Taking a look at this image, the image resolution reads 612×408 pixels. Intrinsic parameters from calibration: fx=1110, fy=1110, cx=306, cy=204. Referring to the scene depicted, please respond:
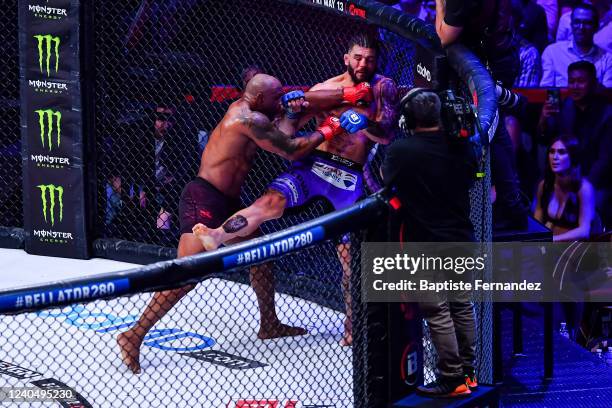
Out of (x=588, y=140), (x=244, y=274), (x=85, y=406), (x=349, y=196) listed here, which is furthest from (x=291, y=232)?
(x=588, y=140)

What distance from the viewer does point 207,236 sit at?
5199 mm

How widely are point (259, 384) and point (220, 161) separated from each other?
1370 millimetres

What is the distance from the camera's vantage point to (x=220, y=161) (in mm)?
5344

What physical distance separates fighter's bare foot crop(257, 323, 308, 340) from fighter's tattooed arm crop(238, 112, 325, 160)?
31.3 inches

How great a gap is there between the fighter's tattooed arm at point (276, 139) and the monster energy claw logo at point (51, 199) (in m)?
1.90

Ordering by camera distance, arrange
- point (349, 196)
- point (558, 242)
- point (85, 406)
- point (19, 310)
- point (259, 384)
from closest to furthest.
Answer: point (19, 310) < point (85, 406) < point (259, 384) < point (349, 196) < point (558, 242)

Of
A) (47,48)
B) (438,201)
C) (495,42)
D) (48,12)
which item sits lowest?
(438,201)

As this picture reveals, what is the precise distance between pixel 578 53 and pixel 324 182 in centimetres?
279

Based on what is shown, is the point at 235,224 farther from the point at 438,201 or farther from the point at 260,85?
the point at 438,201

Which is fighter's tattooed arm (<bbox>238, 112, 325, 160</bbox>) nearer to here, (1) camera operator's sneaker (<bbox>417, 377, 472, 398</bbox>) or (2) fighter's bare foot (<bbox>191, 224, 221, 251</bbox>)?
(2) fighter's bare foot (<bbox>191, 224, 221, 251</bbox>)

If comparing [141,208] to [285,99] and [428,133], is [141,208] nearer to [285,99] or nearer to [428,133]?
[285,99]

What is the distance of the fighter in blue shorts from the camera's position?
5223 millimetres

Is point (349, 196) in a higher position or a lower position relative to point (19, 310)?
higher

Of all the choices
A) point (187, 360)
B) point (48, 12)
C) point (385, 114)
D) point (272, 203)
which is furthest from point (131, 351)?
point (48, 12)
